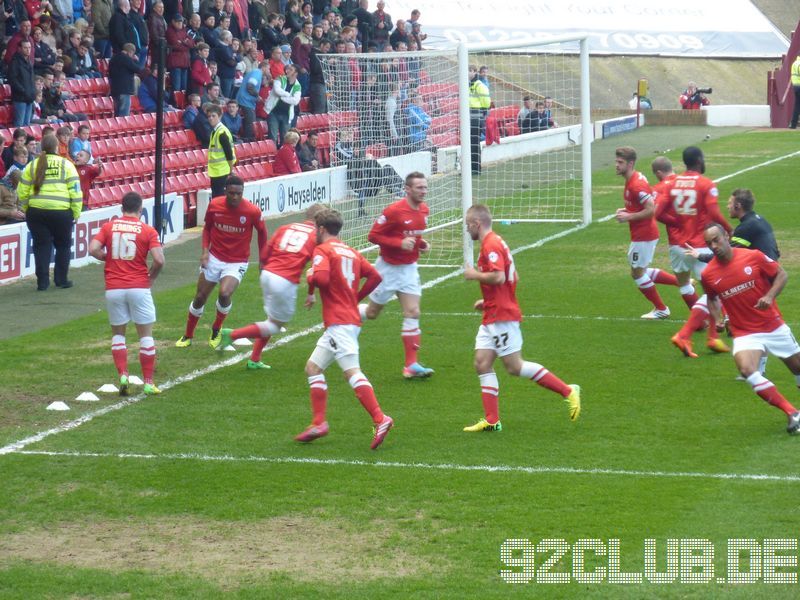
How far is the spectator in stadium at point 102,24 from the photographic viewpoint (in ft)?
90.4

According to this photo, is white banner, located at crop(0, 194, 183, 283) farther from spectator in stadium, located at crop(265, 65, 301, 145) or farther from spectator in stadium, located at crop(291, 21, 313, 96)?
spectator in stadium, located at crop(291, 21, 313, 96)

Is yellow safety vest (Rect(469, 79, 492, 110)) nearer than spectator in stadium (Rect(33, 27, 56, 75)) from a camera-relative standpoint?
No

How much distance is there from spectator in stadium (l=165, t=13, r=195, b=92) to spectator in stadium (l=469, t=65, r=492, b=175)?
244 inches

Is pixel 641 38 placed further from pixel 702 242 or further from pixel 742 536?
pixel 742 536

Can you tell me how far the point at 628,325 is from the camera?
53.1 feet

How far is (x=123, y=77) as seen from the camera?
26453 millimetres

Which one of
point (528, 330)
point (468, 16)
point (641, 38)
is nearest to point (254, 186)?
point (528, 330)

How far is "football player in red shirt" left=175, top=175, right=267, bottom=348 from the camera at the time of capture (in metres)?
14.4

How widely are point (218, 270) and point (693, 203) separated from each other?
5.41 meters

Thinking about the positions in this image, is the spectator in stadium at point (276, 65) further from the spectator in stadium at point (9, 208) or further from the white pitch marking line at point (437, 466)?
the white pitch marking line at point (437, 466)

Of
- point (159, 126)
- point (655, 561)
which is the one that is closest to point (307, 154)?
point (159, 126)

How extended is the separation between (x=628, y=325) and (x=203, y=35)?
16.1m

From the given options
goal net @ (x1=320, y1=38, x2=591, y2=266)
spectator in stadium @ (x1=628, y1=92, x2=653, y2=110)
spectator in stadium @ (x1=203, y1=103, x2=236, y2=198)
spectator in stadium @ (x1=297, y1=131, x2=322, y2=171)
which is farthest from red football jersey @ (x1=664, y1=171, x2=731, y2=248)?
spectator in stadium @ (x1=628, y1=92, x2=653, y2=110)

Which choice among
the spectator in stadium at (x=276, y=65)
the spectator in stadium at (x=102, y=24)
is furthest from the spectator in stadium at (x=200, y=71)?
the spectator in stadium at (x=276, y=65)
